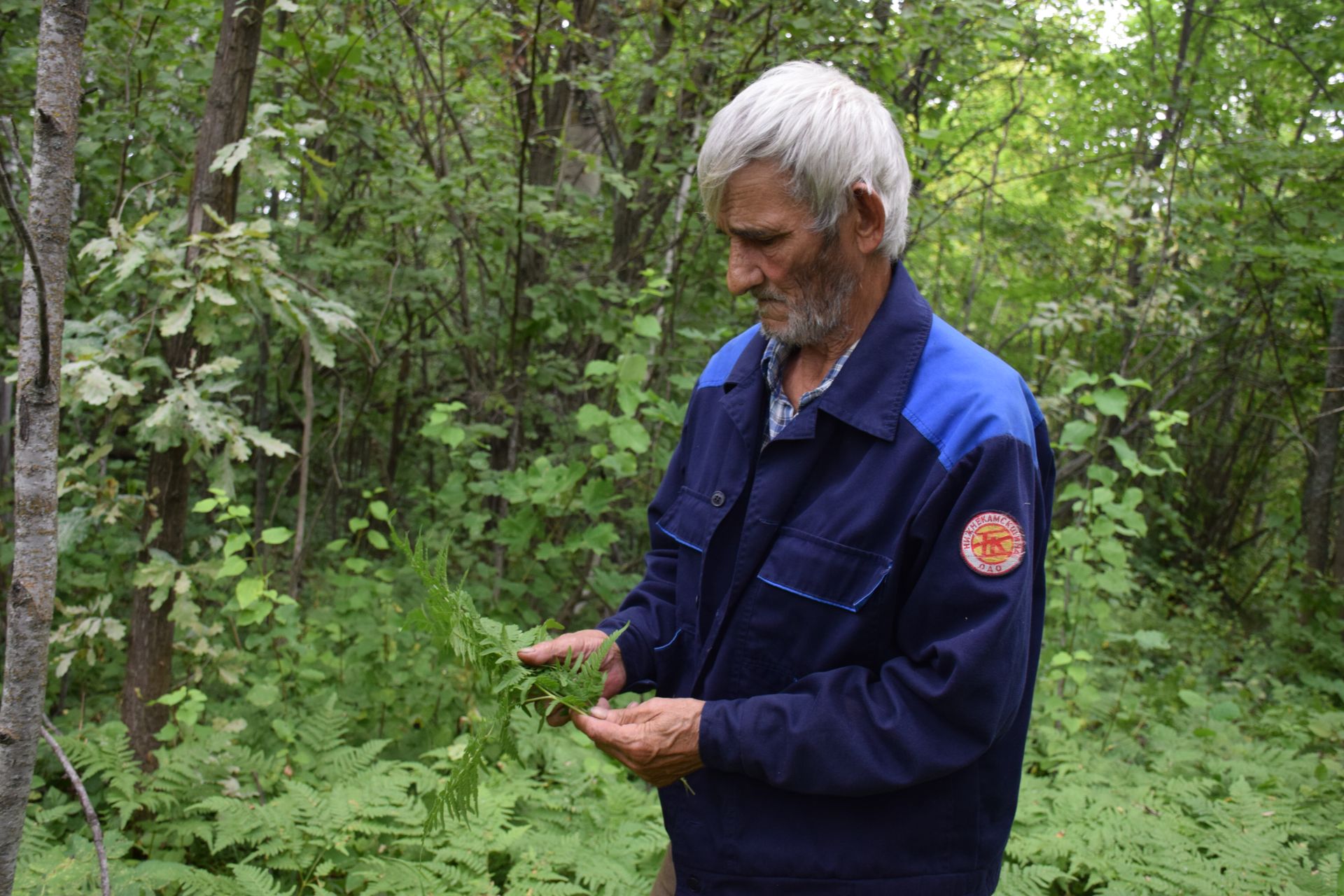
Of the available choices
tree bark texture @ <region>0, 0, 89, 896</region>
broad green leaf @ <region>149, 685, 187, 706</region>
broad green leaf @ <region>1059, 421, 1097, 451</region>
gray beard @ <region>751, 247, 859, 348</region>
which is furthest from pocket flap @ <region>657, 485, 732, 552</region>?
broad green leaf @ <region>1059, 421, 1097, 451</region>

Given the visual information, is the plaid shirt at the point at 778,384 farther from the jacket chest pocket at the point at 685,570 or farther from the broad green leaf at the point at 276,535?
the broad green leaf at the point at 276,535

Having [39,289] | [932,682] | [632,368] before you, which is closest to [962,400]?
[932,682]

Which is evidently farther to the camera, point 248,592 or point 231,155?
point 248,592

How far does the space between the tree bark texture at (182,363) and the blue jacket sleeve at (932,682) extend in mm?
2485

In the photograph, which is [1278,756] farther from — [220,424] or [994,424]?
[220,424]

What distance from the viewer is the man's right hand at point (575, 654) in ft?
6.62

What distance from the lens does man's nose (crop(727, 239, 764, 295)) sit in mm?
1908

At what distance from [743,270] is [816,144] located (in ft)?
0.97

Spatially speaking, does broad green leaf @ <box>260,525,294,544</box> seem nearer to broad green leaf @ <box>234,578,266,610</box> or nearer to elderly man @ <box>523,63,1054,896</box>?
broad green leaf @ <box>234,578,266,610</box>

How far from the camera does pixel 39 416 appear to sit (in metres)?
1.78

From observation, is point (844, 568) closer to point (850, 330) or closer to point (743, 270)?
point (850, 330)

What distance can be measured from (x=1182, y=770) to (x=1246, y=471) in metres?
7.19

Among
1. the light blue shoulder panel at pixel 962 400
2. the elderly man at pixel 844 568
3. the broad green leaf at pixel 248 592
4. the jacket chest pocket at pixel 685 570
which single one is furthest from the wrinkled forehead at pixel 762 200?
the broad green leaf at pixel 248 592

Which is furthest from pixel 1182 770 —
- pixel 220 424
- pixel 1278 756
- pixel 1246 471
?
pixel 1246 471
